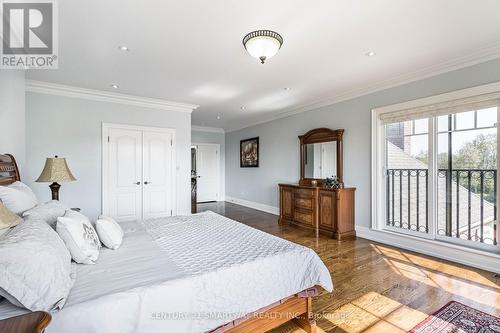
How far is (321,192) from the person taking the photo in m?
4.22

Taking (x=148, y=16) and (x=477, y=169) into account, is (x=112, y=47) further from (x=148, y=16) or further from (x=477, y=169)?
(x=477, y=169)

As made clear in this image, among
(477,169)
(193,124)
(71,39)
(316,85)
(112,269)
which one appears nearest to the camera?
(112,269)

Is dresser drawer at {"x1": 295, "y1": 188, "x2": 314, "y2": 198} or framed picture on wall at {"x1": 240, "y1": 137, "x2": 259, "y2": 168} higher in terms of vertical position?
framed picture on wall at {"x1": 240, "y1": 137, "x2": 259, "y2": 168}

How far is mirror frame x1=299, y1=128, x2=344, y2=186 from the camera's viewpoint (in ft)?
14.3

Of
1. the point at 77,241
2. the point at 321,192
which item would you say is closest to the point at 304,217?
the point at 321,192

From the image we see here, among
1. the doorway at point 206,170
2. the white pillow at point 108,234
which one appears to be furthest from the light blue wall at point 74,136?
the doorway at point 206,170

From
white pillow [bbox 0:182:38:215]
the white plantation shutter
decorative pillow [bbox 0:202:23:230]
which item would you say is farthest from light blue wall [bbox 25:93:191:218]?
the white plantation shutter

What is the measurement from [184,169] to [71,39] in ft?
9.79

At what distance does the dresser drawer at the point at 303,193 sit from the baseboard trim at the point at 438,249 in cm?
102

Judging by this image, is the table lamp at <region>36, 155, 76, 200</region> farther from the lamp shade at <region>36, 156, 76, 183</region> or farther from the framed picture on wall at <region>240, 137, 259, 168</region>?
the framed picture on wall at <region>240, 137, 259, 168</region>

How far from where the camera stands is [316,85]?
12.6ft

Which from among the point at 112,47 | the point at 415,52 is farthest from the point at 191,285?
the point at 415,52

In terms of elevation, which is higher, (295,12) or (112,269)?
(295,12)

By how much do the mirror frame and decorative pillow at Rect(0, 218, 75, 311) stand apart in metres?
4.16
